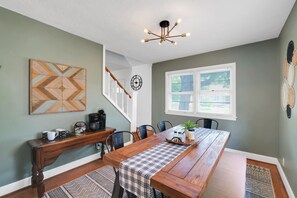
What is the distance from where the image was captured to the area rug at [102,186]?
1.95m

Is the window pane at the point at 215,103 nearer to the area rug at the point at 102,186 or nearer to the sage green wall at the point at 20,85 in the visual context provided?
the area rug at the point at 102,186

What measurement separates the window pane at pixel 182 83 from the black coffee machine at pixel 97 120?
7.86 feet

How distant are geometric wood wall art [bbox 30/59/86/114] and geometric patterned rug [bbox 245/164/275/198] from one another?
10.5ft

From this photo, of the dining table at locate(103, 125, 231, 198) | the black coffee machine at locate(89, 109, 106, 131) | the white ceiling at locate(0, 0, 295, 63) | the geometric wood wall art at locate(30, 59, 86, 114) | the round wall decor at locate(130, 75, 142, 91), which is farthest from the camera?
the round wall decor at locate(130, 75, 142, 91)

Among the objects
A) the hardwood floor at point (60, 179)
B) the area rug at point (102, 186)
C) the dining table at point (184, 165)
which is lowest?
the hardwood floor at point (60, 179)

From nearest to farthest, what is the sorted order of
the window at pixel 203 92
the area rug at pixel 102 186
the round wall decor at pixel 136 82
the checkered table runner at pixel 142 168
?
the checkered table runner at pixel 142 168, the area rug at pixel 102 186, the window at pixel 203 92, the round wall decor at pixel 136 82

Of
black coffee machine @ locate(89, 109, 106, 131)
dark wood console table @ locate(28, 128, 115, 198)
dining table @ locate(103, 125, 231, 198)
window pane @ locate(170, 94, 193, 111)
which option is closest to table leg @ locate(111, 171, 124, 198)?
dining table @ locate(103, 125, 231, 198)

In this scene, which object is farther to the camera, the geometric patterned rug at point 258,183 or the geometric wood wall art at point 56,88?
the geometric wood wall art at point 56,88

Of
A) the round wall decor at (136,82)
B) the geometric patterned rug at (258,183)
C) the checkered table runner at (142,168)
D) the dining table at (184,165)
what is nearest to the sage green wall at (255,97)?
the geometric patterned rug at (258,183)

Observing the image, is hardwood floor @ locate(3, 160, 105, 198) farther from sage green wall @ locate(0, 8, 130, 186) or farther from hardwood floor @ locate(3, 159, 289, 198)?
sage green wall @ locate(0, 8, 130, 186)

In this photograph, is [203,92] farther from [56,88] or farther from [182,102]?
[56,88]

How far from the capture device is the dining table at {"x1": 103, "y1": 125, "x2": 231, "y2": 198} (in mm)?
992

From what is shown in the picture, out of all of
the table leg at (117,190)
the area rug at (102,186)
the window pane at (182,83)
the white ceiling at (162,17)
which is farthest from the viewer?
the window pane at (182,83)

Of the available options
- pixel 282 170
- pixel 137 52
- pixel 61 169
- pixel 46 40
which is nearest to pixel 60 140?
pixel 61 169
